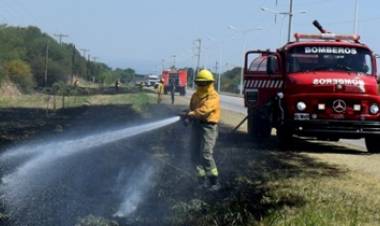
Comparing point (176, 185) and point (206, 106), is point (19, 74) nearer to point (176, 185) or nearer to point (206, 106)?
point (176, 185)

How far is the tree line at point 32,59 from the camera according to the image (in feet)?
197

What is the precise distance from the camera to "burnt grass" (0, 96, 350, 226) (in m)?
8.95

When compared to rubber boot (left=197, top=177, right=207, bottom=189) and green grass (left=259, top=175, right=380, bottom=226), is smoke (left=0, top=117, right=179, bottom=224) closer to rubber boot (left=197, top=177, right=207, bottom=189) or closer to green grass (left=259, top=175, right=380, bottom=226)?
rubber boot (left=197, top=177, right=207, bottom=189)

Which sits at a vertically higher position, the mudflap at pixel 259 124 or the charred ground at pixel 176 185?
the mudflap at pixel 259 124

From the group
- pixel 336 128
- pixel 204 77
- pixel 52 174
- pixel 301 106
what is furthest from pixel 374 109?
pixel 52 174

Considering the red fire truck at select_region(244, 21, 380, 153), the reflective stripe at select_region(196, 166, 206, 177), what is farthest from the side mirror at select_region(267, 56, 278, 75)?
the reflective stripe at select_region(196, 166, 206, 177)

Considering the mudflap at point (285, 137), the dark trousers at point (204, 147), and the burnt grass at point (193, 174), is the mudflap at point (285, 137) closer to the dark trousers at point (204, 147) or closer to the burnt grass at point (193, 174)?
the burnt grass at point (193, 174)

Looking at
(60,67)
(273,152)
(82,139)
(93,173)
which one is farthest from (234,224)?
(60,67)

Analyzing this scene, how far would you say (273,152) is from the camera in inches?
574

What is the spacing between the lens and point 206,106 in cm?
1049

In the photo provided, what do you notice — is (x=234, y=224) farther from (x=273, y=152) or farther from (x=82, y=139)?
(x=82, y=139)

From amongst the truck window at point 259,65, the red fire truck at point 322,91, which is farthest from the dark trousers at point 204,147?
the truck window at point 259,65

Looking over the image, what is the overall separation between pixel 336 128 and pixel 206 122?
451 cm

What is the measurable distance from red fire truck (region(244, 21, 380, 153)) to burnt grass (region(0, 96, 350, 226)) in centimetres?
80
